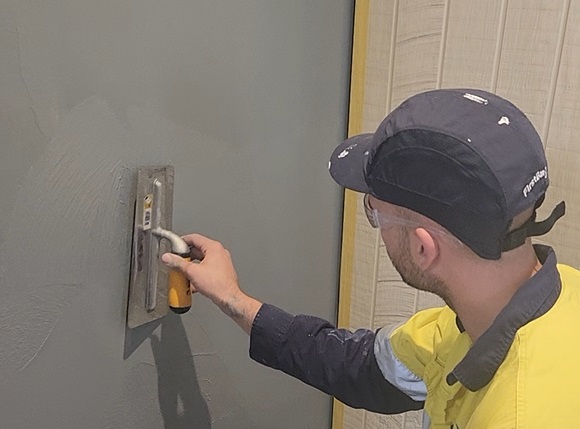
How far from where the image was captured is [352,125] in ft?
4.37

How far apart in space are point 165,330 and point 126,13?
0.48 m

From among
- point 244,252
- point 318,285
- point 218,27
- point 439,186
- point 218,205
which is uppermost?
point 218,27

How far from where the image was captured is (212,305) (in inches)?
45.5

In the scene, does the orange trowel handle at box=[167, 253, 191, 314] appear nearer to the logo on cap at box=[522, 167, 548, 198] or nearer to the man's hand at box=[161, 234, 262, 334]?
the man's hand at box=[161, 234, 262, 334]

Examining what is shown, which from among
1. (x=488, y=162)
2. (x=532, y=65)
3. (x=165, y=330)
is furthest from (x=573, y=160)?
(x=165, y=330)

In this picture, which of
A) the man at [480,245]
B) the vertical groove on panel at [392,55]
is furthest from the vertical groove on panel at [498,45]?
the man at [480,245]

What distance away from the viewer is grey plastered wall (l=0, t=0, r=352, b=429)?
833mm

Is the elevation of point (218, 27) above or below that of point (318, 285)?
above

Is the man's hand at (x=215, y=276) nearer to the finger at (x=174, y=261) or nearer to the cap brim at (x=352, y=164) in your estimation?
the finger at (x=174, y=261)

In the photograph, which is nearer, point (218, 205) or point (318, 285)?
point (218, 205)

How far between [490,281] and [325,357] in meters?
0.35

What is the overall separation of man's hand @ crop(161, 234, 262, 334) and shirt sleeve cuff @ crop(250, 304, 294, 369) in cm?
1

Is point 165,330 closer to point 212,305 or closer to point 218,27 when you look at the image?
point 212,305

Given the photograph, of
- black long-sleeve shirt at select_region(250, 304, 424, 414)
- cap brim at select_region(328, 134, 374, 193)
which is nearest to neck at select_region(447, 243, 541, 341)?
cap brim at select_region(328, 134, 374, 193)
